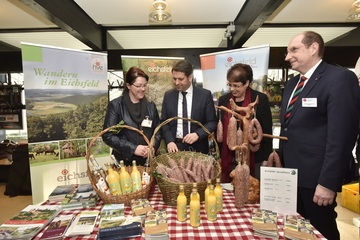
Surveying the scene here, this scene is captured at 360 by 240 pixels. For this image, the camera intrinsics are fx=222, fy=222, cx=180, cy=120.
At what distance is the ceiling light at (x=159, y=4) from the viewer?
2447 mm

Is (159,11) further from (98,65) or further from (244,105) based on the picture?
(244,105)

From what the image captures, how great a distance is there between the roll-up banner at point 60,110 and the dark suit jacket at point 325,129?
232 centimetres

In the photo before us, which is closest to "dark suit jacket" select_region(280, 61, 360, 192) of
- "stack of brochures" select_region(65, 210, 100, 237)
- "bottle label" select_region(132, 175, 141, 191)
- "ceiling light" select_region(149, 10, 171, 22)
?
"bottle label" select_region(132, 175, 141, 191)

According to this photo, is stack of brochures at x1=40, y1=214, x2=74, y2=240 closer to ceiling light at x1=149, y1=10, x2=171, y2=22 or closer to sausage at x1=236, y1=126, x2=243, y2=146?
sausage at x1=236, y1=126, x2=243, y2=146

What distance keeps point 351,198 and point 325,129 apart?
8.46 ft

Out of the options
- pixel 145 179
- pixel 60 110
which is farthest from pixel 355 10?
pixel 60 110

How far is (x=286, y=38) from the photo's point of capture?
4.58 meters

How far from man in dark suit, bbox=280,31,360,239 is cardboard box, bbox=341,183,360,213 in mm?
2187

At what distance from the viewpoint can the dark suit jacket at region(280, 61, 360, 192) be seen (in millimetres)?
1332

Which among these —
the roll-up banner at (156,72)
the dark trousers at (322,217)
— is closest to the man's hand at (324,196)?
the dark trousers at (322,217)

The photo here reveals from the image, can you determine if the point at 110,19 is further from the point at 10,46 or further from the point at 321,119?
the point at 321,119

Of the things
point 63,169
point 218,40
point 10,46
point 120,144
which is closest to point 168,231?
point 120,144

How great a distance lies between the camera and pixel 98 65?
291 centimetres

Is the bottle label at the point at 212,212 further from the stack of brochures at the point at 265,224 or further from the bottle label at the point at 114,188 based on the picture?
the bottle label at the point at 114,188
